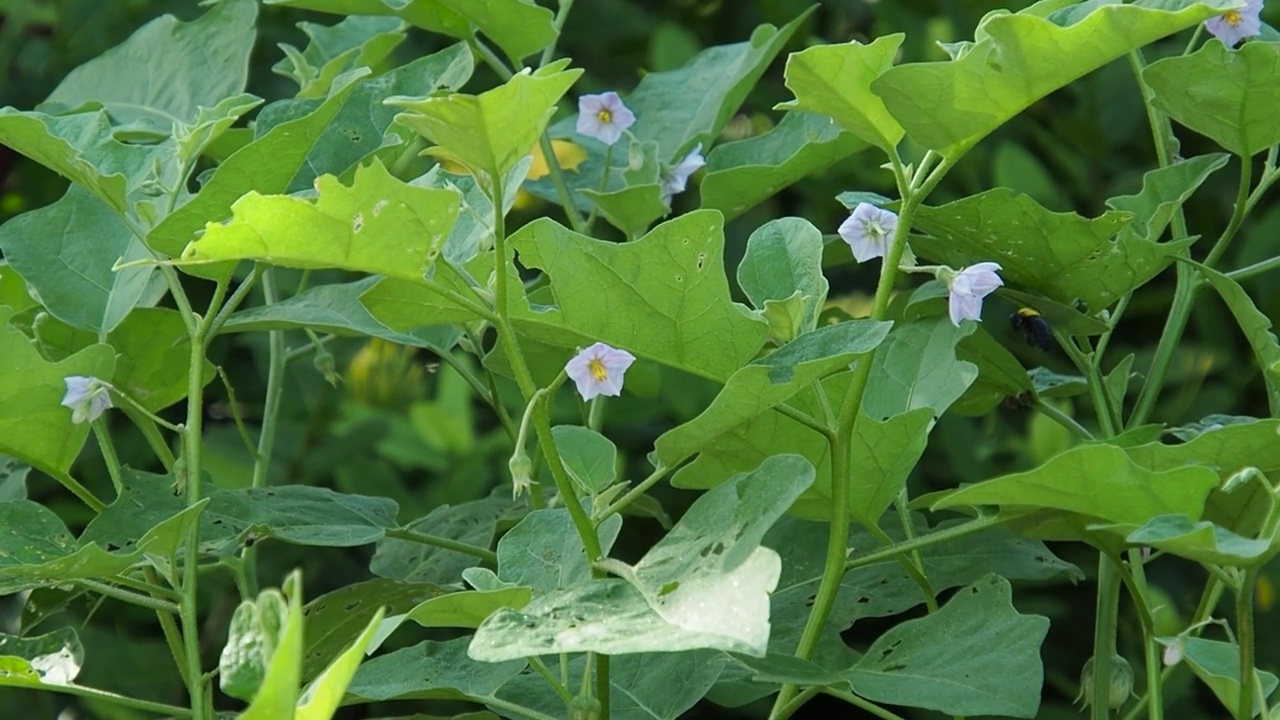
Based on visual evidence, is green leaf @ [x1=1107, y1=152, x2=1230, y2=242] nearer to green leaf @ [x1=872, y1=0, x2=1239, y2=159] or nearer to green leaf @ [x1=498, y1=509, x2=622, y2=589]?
green leaf @ [x1=872, y1=0, x2=1239, y2=159]

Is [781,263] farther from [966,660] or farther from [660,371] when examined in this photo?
[660,371]

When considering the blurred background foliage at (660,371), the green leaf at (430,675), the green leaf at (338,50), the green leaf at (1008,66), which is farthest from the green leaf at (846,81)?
the blurred background foliage at (660,371)

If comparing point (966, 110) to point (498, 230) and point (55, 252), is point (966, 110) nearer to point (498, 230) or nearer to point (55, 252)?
point (498, 230)

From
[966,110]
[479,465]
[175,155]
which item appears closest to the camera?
[966,110]

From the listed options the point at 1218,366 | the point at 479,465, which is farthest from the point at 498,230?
the point at 1218,366

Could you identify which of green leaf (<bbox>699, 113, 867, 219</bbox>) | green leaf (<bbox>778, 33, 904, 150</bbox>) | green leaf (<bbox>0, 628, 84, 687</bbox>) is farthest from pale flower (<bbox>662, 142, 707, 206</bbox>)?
green leaf (<bbox>0, 628, 84, 687</bbox>)

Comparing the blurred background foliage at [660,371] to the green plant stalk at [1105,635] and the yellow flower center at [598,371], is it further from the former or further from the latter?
the yellow flower center at [598,371]

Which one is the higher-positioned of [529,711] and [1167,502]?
[1167,502]
